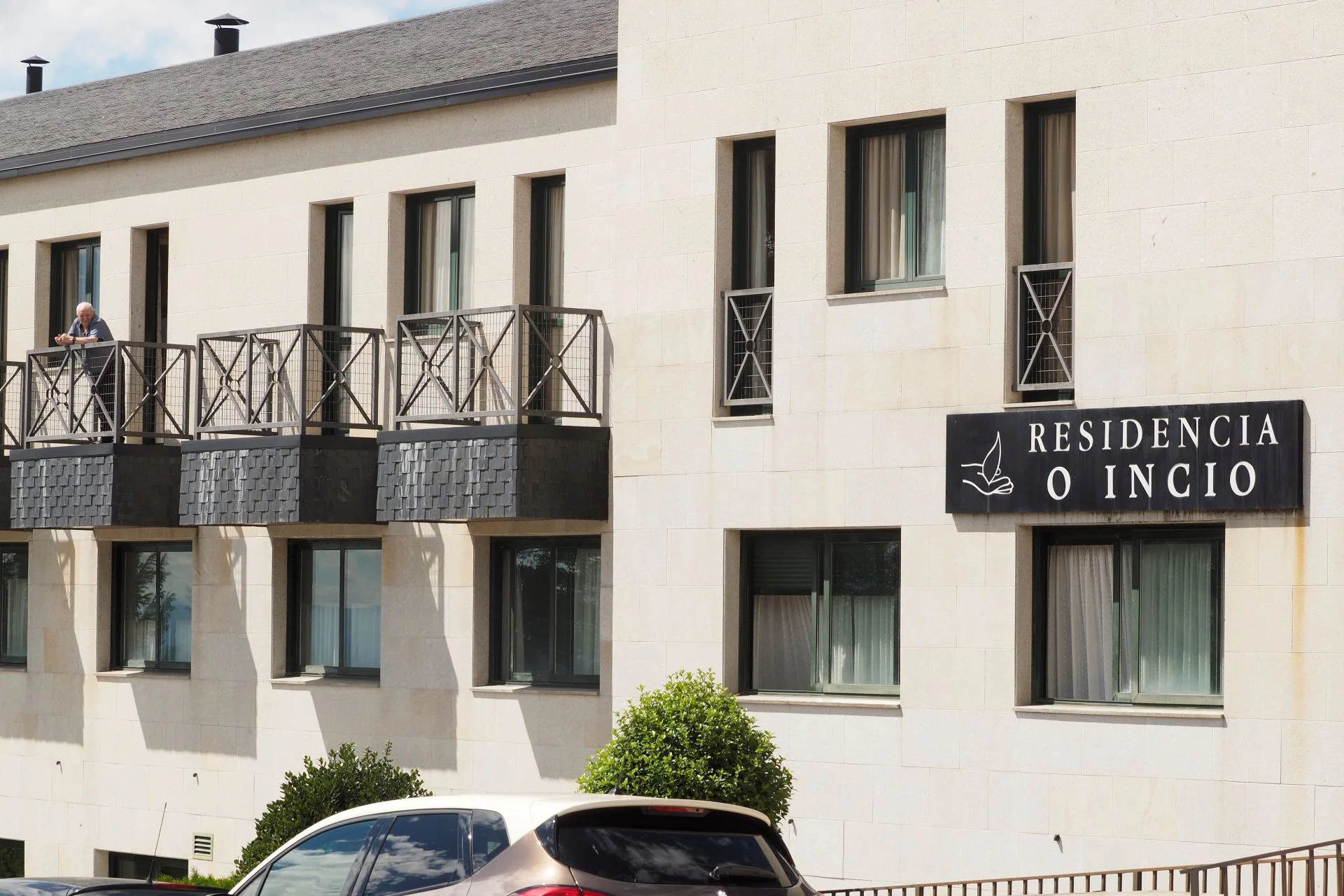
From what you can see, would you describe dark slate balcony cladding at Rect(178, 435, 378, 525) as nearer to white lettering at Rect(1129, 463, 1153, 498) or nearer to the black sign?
the black sign

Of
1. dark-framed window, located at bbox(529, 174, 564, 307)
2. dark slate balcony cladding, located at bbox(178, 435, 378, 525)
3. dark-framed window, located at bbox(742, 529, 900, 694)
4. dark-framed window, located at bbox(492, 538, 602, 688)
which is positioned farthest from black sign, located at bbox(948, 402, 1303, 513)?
dark slate balcony cladding, located at bbox(178, 435, 378, 525)

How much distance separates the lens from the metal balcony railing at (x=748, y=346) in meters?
19.2

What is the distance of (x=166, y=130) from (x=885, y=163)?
32.9ft

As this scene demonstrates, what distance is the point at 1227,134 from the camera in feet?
53.9

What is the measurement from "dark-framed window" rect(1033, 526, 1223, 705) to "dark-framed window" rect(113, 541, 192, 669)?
1138cm

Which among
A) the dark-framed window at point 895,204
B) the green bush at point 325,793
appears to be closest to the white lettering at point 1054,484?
the dark-framed window at point 895,204

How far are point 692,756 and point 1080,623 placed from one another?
3591 millimetres

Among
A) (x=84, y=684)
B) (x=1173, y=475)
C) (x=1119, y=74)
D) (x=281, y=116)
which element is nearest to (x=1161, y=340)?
(x=1173, y=475)

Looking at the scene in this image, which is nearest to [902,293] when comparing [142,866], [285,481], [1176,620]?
[1176,620]

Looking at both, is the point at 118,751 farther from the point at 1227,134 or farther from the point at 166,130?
the point at 1227,134

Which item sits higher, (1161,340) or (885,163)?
(885,163)

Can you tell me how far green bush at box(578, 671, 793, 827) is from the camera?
16.6 meters

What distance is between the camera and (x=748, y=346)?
19.3 metres

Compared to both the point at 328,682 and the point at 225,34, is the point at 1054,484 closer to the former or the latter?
the point at 328,682
